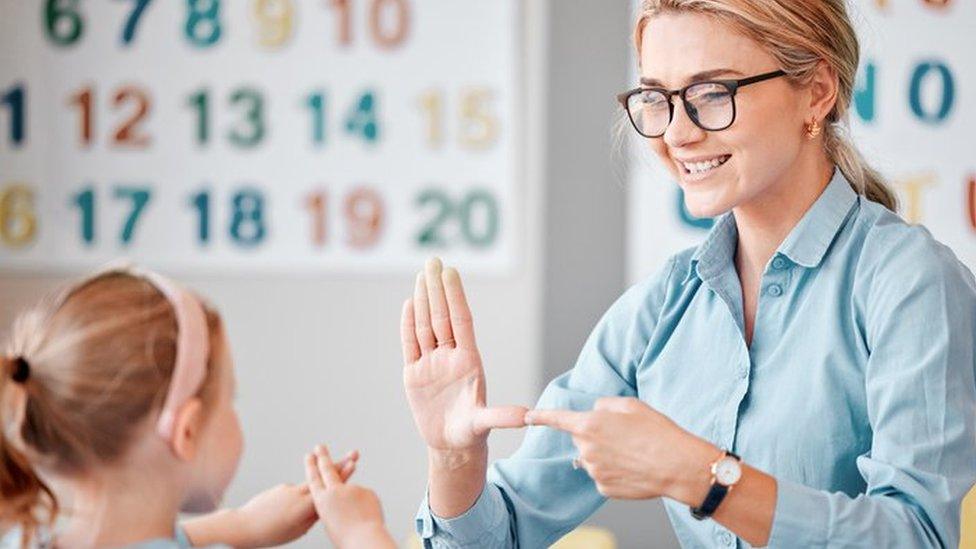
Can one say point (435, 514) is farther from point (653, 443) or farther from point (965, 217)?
point (965, 217)

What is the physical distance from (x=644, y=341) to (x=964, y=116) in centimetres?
191

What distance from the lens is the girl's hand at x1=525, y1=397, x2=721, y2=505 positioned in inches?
53.6

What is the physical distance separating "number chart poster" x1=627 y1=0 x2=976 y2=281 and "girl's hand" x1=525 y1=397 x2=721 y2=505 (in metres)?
1.94

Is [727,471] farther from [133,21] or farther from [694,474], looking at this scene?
[133,21]

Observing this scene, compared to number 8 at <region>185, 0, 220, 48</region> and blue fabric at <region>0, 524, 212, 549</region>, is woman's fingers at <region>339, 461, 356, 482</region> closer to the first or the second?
blue fabric at <region>0, 524, 212, 549</region>

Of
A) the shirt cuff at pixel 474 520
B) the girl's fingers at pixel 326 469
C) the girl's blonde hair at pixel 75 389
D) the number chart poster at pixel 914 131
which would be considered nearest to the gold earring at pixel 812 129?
the shirt cuff at pixel 474 520

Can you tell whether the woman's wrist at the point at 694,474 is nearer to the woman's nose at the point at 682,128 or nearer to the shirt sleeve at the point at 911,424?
the shirt sleeve at the point at 911,424

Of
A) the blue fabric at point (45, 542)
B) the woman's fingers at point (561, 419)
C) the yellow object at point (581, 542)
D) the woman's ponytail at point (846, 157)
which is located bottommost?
the yellow object at point (581, 542)

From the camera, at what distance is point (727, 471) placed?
138 cm

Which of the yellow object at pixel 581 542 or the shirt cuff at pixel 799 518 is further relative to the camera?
the yellow object at pixel 581 542

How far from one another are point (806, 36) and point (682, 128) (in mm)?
177

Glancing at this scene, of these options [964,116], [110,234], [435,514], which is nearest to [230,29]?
[110,234]

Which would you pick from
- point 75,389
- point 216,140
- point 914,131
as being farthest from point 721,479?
point 216,140

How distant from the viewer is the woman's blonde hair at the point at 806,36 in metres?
1.59
